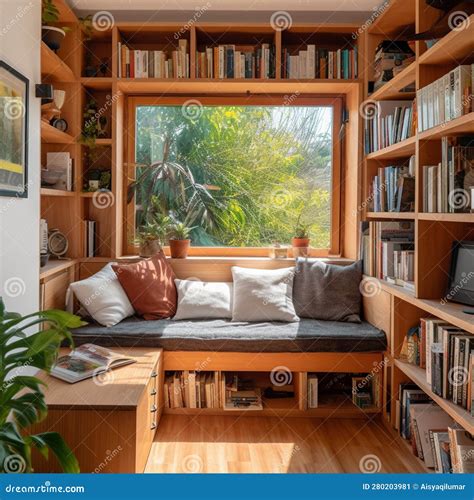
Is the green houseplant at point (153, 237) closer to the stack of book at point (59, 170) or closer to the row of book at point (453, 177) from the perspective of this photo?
the stack of book at point (59, 170)

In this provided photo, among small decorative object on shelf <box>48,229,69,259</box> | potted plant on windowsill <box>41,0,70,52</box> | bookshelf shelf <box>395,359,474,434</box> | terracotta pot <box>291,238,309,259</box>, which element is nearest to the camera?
bookshelf shelf <box>395,359,474,434</box>

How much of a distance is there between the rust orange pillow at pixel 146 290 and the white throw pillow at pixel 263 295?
48 centimetres

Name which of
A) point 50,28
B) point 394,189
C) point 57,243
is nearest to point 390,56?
point 394,189

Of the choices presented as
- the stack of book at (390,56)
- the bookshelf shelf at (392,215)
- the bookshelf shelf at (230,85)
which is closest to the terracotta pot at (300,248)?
the bookshelf shelf at (392,215)

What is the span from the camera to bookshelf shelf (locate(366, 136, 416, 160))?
123 inches

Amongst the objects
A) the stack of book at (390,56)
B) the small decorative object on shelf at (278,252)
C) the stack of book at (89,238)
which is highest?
the stack of book at (390,56)

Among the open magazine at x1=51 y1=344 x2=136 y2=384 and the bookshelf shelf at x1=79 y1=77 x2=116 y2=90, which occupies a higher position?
the bookshelf shelf at x1=79 y1=77 x2=116 y2=90

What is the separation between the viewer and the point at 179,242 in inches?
163

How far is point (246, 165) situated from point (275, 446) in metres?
2.22

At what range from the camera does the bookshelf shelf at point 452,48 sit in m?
2.36

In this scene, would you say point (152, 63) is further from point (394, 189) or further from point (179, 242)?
point (394, 189)

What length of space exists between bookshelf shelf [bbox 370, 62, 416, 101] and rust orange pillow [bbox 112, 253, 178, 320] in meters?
1.96

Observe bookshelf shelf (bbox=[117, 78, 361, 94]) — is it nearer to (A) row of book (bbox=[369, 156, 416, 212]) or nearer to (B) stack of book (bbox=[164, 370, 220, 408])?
(A) row of book (bbox=[369, 156, 416, 212])

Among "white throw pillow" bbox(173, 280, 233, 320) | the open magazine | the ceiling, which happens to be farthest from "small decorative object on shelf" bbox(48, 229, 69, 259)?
the ceiling
